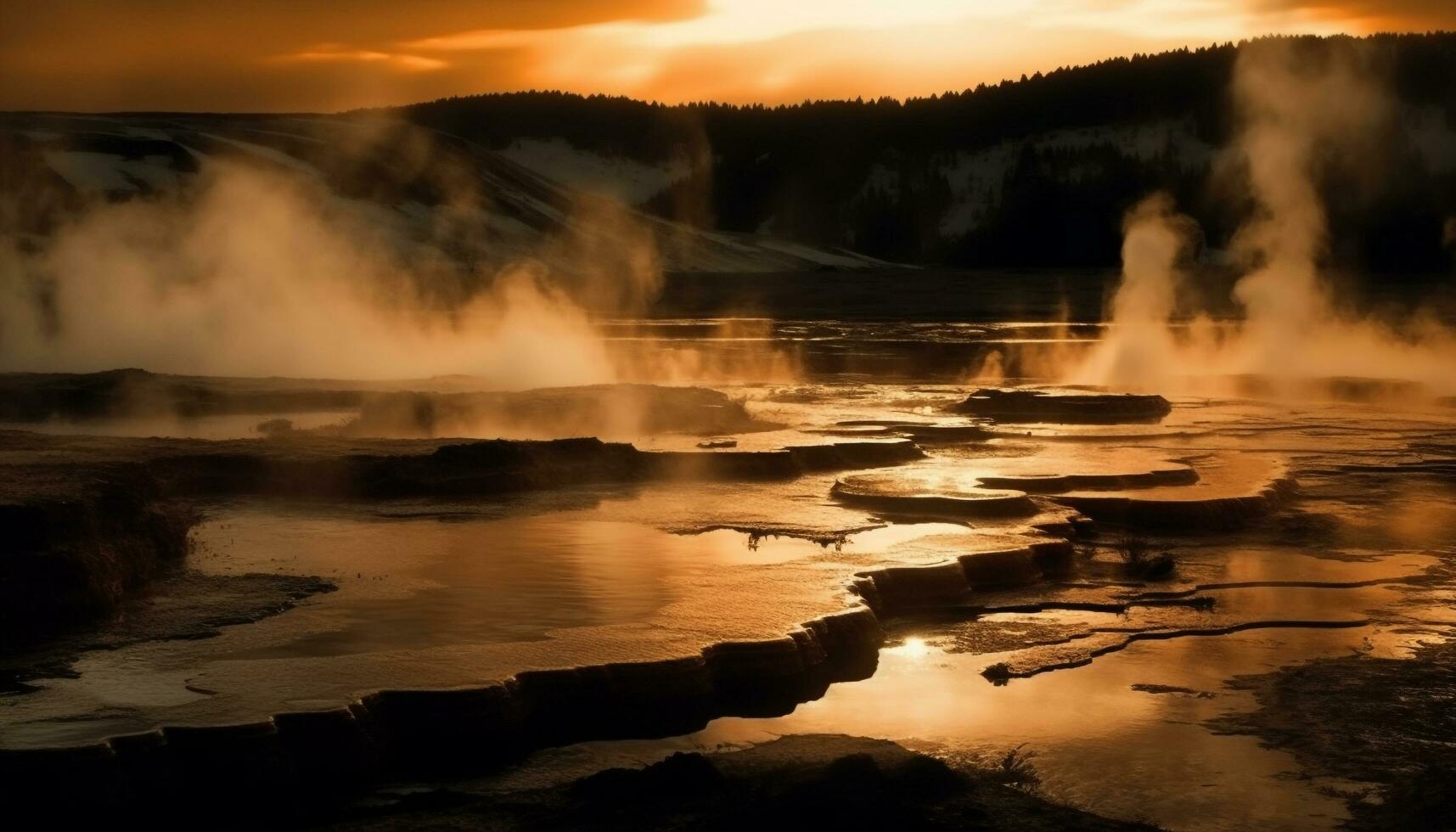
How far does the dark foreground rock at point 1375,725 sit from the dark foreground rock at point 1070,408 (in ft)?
38.4

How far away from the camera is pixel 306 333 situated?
3109cm

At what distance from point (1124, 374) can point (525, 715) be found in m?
23.6

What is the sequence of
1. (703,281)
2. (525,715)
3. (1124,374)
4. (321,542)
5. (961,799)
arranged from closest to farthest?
(961,799) → (525,715) → (321,542) → (1124,374) → (703,281)

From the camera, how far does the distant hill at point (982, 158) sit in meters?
107

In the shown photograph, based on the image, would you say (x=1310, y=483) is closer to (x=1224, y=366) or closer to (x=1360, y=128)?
(x=1224, y=366)

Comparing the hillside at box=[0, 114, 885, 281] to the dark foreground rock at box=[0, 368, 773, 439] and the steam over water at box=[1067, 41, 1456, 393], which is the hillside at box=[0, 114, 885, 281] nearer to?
the steam over water at box=[1067, 41, 1456, 393]

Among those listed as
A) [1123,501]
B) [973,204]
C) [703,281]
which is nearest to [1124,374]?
[1123,501]

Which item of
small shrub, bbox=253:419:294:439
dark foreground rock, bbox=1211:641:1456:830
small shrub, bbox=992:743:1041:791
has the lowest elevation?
dark foreground rock, bbox=1211:641:1456:830

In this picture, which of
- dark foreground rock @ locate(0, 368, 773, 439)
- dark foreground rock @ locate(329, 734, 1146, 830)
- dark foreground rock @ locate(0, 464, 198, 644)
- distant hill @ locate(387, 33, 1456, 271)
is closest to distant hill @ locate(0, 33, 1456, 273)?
distant hill @ locate(387, 33, 1456, 271)

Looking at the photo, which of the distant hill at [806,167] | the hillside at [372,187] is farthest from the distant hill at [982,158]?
the hillside at [372,187]

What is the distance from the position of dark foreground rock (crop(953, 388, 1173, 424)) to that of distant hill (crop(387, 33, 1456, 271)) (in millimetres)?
75954

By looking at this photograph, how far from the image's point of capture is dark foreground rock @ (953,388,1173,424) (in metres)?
20.9

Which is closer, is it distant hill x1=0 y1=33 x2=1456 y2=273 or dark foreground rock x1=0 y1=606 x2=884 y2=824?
dark foreground rock x1=0 y1=606 x2=884 y2=824

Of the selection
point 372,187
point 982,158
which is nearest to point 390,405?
point 372,187
